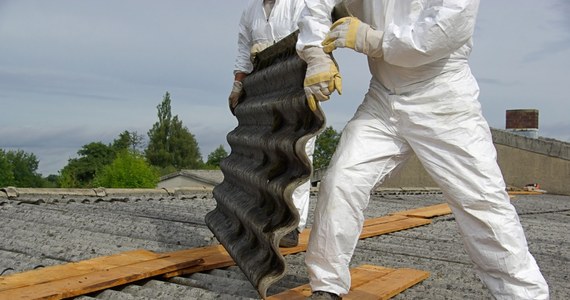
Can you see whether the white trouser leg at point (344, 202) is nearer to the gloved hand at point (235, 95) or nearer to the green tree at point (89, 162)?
the gloved hand at point (235, 95)

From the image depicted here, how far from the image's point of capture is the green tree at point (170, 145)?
55406mm

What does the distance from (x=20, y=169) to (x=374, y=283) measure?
167 feet

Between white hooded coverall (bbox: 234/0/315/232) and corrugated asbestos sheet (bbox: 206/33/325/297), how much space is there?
496mm

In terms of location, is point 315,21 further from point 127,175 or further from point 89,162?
point 89,162

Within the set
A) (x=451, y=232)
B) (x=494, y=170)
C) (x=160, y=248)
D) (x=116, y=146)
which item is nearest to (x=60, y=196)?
(x=160, y=248)

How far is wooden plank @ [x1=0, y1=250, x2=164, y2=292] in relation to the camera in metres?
3.17

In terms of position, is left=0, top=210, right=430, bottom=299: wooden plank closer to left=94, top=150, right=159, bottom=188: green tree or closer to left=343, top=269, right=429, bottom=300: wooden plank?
left=343, top=269, right=429, bottom=300: wooden plank

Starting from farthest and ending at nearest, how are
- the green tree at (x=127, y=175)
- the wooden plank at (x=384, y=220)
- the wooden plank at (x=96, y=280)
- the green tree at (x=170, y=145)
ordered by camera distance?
the green tree at (x=170, y=145)
the green tree at (x=127, y=175)
the wooden plank at (x=384, y=220)
the wooden plank at (x=96, y=280)

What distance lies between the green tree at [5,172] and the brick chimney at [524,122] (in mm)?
34712

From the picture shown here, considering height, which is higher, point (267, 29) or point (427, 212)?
point (267, 29)

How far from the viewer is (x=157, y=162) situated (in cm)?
5562

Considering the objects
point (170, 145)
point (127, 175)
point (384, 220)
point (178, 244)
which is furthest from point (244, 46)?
point (170, 145)

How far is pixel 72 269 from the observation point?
340cm

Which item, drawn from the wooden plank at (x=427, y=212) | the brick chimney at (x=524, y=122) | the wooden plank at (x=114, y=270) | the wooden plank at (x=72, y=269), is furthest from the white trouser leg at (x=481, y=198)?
the brick chimney at (x=524, y=122)
